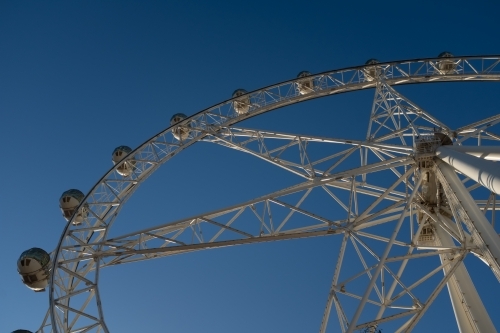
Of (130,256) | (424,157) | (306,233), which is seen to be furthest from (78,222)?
(424,157)

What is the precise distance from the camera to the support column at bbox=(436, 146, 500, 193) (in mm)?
10183

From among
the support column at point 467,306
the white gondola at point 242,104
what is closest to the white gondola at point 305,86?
the white gondola at point 242,104

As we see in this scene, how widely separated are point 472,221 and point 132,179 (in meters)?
12.5

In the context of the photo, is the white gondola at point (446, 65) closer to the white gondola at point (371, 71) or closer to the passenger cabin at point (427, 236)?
the white gondola at point (371, 71)

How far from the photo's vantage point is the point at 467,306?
43.7 ft

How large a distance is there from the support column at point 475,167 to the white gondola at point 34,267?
1121cm

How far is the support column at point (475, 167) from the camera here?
1018 centimetres

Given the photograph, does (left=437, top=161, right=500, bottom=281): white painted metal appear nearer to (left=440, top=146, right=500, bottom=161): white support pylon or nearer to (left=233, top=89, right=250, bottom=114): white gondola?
(left=440, top=146, right=500, bottom=161): white support pylon

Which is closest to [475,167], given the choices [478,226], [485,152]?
[485,152]

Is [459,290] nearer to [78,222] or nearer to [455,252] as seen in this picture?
[455,252]

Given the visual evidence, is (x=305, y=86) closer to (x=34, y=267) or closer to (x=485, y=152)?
(x=485, y=152)

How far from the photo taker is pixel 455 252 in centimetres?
1383

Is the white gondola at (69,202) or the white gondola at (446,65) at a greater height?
the white gondola at (446,65)

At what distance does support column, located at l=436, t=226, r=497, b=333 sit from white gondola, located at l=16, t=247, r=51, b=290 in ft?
36.7
